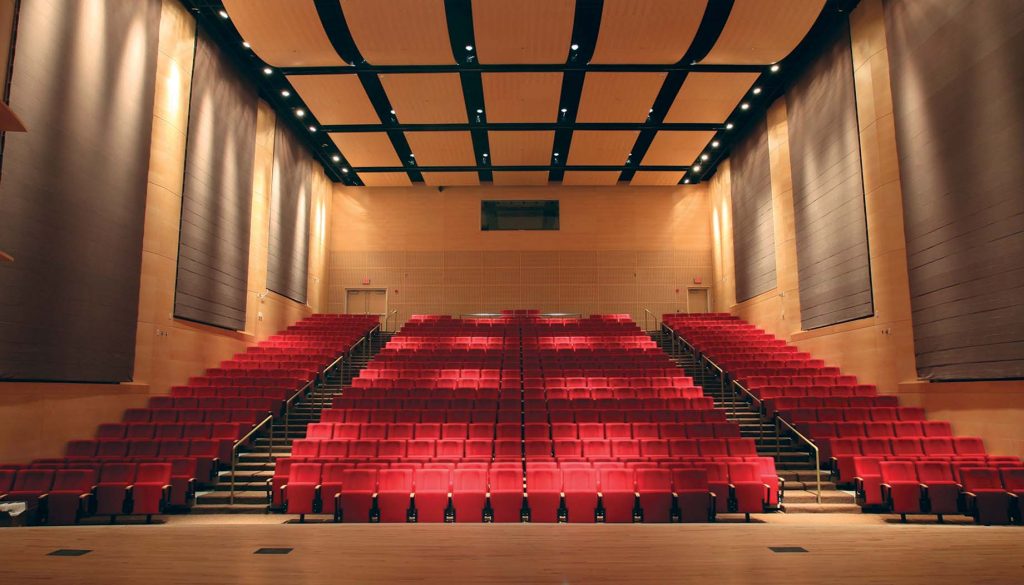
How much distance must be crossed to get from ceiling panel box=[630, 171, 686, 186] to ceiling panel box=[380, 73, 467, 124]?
478 centimetres

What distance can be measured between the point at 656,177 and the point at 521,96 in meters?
4.95

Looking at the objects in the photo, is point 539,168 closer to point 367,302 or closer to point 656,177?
point 656,177

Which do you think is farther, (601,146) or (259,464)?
(601,146)

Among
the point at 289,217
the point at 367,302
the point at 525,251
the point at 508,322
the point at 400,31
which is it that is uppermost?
the point at 400,31

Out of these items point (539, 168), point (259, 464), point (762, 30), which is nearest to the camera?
point (259, 464)

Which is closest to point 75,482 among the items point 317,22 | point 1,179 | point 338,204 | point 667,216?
point 1,179

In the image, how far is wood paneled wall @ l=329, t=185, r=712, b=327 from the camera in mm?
14797

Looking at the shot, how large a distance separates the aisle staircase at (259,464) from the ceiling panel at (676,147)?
7661mm

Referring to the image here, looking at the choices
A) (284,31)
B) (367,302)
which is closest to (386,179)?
(367,302)

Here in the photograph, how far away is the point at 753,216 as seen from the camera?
39.9 feet

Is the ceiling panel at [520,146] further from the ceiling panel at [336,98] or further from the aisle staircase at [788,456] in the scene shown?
the aisle staircase at [788,456]

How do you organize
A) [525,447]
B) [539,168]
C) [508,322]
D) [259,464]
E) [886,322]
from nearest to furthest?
[525,447] → [259,464] → [886,322] → [508,322] → [539,168]

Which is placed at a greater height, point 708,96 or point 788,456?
point 708,96

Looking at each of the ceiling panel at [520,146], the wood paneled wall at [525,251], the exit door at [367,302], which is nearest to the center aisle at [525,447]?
the ceiling panel at [520,146]
